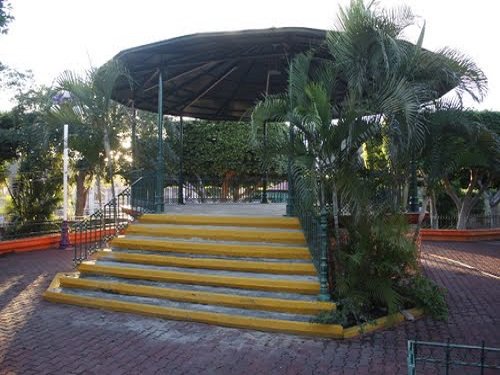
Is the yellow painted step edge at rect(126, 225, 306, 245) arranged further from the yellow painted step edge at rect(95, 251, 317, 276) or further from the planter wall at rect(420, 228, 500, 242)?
the planter wall at rect(420, 228, 500, 242)

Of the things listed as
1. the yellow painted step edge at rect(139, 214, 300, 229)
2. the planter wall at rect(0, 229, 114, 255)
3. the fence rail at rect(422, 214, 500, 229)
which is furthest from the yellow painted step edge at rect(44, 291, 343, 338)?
the fence rail at rect(422, 214, 500, 229)

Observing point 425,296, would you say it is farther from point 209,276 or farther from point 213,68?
point 213,68

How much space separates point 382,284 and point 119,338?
3.34m

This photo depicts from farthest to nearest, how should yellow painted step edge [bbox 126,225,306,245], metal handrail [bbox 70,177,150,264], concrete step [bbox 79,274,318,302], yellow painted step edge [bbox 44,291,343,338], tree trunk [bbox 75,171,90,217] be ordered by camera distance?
1. tree trunk [bbox 75,171,90,217]
2. metal handrail [bbox 70,177,150,264]
3. yellow painted step edge [bbox 126,225,306,245]
4. concrete step [bbox 79,274,318,302]
5. yellow painted step edge [bbox 44,291,343,338]

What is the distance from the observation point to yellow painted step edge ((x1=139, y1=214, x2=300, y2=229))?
7.06 m

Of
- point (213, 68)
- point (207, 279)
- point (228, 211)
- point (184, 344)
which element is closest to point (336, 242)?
point (207, 279)

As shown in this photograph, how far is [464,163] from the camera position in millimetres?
6465

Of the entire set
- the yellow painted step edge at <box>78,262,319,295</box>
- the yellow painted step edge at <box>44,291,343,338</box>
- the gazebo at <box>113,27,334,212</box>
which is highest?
the gazebo at <box>113,27,334,212</box>

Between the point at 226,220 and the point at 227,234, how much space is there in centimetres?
50

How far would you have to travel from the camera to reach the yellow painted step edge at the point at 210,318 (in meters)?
5.16

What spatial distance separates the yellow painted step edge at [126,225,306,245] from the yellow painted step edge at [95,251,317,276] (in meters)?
0.52

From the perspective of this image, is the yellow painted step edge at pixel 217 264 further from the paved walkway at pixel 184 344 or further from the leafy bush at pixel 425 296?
the leafy bush at pixel 425 296

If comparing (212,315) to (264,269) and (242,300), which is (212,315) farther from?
(264,269)

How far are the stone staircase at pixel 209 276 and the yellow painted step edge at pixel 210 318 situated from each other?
0.04ft
